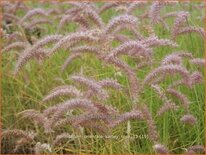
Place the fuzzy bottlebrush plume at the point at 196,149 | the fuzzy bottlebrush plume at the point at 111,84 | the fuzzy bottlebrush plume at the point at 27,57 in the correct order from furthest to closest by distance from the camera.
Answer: the fuzzy bottlebrush plume at the point at 27,57, the fuzzy bottlebrush plume at the point at 111,84, the fuzzy bottlebrush plume at the point at 196,149

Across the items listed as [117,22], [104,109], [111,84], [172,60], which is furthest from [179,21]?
[104,109]

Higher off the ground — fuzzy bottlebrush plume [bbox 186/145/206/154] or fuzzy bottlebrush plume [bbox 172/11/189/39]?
fuzzy bottlebrush plume [bbox 172/11/189/39]

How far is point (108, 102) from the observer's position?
2836 millimetres

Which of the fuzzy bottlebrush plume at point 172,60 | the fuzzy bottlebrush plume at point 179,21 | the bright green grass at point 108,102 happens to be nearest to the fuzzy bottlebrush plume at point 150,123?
the bright green grass at point 108,102

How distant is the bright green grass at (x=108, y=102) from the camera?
8.41 feet

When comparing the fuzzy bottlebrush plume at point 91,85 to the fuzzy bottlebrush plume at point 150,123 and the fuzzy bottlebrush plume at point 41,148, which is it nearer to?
the fuzzy bottlebrush plume at point 150,123

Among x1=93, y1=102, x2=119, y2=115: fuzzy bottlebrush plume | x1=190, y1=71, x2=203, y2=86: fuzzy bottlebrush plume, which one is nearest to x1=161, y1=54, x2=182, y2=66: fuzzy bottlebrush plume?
x1=190, y1=71, x2=203, y2=86: fuzzy bottlebrush plume

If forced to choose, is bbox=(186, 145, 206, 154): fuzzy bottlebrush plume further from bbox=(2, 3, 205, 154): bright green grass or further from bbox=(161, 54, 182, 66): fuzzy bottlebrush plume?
bbox=(161, 54, 182, 66): fuzzy bottlebrush plume

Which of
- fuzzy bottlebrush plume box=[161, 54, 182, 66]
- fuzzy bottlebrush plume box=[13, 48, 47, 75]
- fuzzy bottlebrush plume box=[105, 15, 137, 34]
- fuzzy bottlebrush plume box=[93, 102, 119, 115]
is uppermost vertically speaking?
fuzzy bottlebrush plume box=[105, 15, 137, 34]

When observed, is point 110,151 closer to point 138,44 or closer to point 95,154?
point 95,154

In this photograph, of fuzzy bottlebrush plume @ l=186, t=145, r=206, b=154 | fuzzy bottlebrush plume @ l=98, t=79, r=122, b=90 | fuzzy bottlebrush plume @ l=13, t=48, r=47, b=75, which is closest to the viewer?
fuzzy bottlebrush plume @ l=186, t=145, r=206, b=154

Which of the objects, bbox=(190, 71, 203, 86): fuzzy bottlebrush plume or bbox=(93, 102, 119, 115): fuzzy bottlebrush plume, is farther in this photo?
bbox=(190, 71, 203, 86): fuzzy bottlebrush plume

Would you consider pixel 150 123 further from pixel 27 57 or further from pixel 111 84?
pixel 27 57

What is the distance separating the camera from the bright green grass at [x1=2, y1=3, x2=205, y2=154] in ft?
8.41
